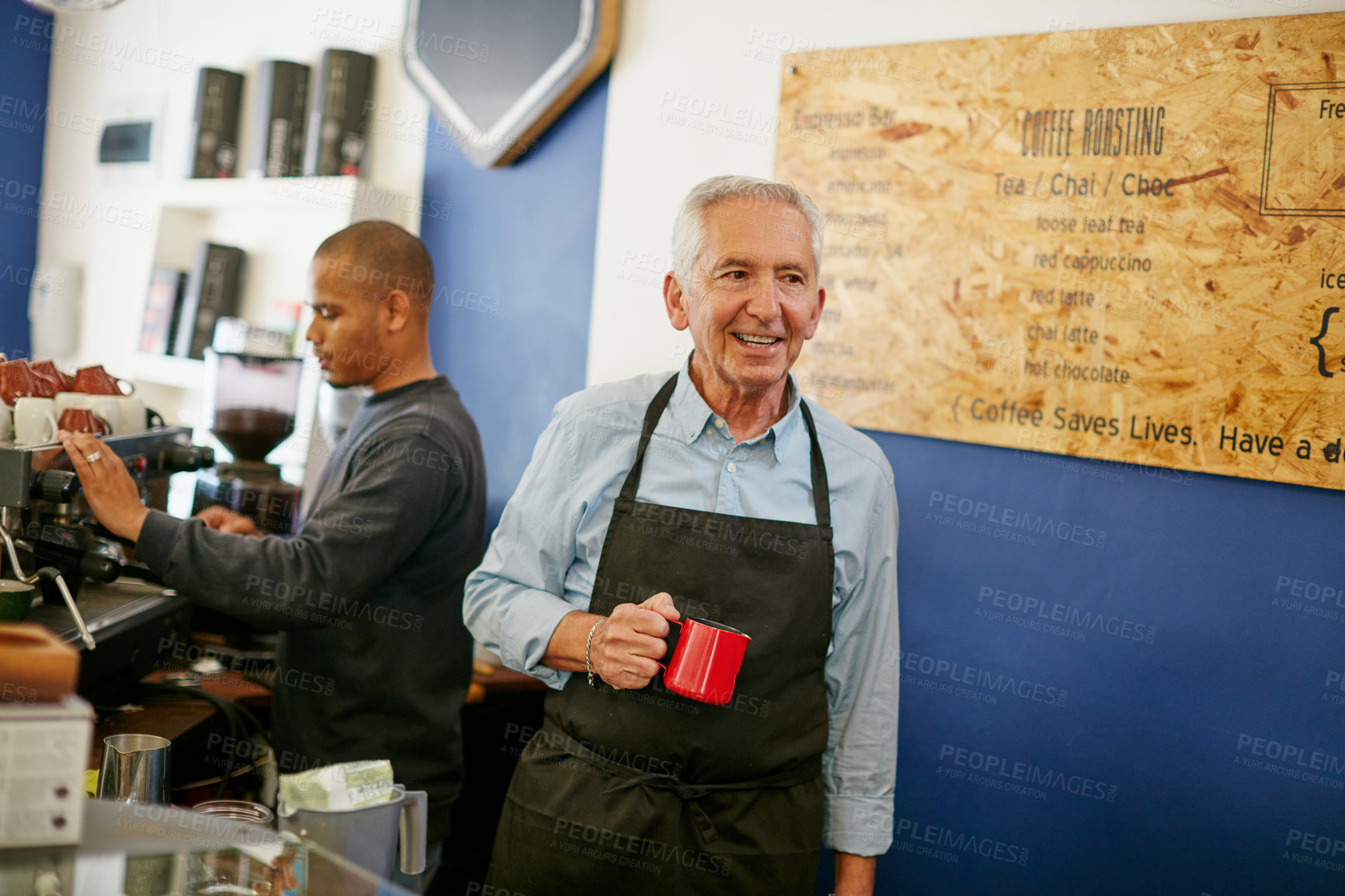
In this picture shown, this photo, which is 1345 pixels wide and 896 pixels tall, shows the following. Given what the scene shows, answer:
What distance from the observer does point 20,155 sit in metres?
4.37

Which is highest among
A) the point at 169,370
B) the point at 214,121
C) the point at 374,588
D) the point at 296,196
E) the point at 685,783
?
the point at 214,121

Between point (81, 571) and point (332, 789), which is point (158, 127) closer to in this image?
point (81, 571)

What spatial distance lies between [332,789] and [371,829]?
2.8 inches

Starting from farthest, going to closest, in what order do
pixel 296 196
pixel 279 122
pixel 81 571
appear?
pixel 279 122, pixel 296 196, pixel 81 571

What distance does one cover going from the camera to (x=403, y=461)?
1939 millimetres

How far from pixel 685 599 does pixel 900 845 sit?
3.83 ft

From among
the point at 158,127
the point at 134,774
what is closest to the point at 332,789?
the point at 134,774

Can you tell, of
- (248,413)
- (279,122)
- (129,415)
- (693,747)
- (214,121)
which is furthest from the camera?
(214,121)

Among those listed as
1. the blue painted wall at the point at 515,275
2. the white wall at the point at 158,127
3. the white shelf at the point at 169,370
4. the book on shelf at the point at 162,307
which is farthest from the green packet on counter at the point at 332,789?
the book on shelf at the point at 162,307

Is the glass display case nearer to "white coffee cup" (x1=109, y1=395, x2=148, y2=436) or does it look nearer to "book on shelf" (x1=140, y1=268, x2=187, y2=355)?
"white coffee cup" (x1=109, y1=395, x2=148, y2=436)

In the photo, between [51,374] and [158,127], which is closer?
[51,374]

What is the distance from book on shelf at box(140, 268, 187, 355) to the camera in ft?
12.3

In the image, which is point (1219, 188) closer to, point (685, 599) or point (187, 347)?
point (685, 599)

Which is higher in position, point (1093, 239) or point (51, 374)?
point (1093, 239)
